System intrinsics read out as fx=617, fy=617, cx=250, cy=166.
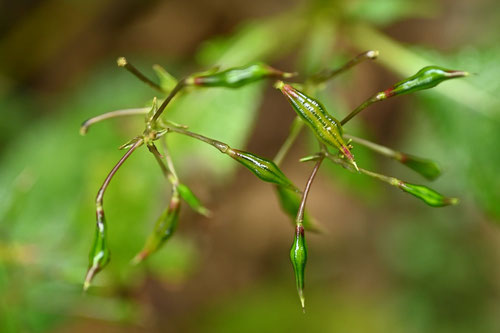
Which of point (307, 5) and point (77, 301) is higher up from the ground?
point (307, 5)

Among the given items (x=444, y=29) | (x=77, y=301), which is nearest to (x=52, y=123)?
(x=77, y=301)

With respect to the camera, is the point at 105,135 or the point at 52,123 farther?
the point at 52,123

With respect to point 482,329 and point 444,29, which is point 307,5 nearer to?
point 444,29

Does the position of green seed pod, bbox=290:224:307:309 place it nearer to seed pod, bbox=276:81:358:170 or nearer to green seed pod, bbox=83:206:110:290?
seed pod, bbox=276:81:358:170

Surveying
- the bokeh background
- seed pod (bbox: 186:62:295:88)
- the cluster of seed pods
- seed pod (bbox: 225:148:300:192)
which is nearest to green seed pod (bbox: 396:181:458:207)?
the cluster of seed pods

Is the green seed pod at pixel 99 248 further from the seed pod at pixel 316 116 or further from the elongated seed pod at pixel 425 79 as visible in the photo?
the elongated seed pod at pixel 425 79

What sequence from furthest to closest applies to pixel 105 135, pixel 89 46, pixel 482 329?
pixel 89 46
pixel 482 329
pixel 105 135
